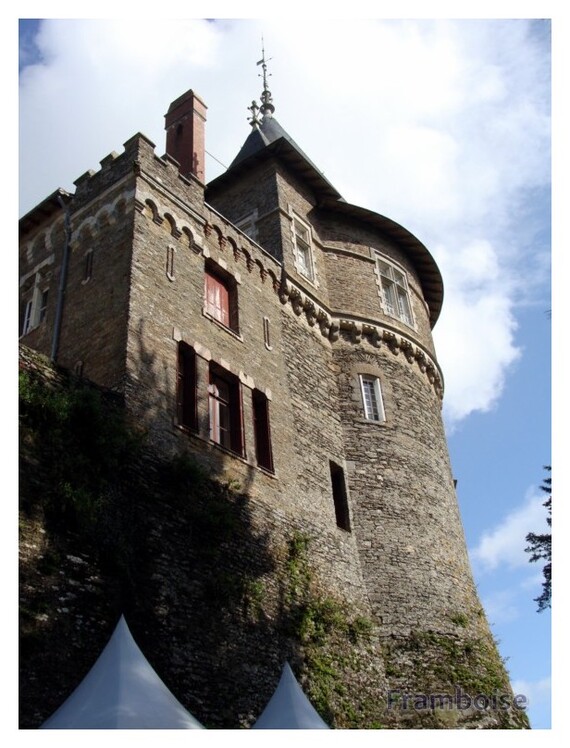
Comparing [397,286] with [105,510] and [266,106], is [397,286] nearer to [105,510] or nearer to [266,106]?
[266,106]

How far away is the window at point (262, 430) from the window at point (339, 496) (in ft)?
6.80

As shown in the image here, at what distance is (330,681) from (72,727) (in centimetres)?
667

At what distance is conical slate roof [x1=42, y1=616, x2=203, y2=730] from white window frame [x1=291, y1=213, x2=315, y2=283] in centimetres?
1247

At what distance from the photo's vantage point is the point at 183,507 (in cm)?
1164

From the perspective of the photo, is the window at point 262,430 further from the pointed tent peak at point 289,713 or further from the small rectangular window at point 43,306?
the pointed tent peak at point 289,713

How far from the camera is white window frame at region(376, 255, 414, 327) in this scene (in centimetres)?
2008

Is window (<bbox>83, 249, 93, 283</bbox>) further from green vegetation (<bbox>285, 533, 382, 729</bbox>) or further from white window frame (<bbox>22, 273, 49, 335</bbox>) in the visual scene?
green vegetation (<bbox>285, 533, 382, 729</bbox>)

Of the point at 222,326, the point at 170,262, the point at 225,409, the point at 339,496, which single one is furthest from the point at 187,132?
the point at 339,496

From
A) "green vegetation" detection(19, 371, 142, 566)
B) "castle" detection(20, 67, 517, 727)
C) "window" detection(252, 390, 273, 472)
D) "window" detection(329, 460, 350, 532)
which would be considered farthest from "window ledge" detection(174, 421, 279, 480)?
"window" detection(329, 460, 350, 532)

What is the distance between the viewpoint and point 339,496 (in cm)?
1627

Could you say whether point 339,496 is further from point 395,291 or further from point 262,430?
point 395,291

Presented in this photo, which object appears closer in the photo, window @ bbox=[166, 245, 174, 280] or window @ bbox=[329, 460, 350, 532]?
window @ bbox=[166, 245, 174, 280]

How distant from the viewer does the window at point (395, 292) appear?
2011 centimetres

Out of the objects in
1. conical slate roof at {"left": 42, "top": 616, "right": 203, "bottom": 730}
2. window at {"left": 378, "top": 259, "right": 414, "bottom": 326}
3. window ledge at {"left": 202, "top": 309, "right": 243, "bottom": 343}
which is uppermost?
window at {"left": 378, "top": 259, "right": 414, "bottom": 326}
